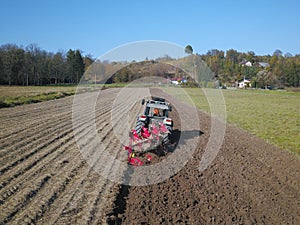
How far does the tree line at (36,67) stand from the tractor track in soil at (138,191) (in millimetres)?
54760

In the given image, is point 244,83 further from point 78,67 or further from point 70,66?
point 70,66

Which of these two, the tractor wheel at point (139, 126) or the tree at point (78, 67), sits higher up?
the tree at point (78, 67)

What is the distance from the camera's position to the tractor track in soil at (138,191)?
5664mm

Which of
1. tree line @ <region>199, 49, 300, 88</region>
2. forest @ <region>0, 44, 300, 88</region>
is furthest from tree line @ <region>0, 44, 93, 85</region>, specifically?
tree line @ <region>199, 49, 300, 88</region>

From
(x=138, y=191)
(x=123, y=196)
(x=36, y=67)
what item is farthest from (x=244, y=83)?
(x=123, y=196)

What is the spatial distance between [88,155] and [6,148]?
2866mm

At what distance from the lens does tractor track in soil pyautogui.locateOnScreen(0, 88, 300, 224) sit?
566 cm

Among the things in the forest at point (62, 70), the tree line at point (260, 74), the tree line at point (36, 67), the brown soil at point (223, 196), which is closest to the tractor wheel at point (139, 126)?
the brown soil at point (223, 196)

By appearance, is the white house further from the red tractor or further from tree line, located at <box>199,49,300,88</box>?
the red tractor

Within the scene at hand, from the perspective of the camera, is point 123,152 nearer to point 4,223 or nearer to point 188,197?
point 188,197

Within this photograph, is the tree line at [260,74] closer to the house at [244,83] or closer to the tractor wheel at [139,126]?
the house at [244,83]

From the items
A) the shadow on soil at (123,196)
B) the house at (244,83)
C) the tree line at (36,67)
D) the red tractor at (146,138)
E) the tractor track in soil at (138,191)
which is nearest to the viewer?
the shadow on soil at (123,196)

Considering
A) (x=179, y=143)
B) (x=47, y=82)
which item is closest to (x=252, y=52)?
(x=47, y=82)

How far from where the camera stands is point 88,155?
31.8 ft
